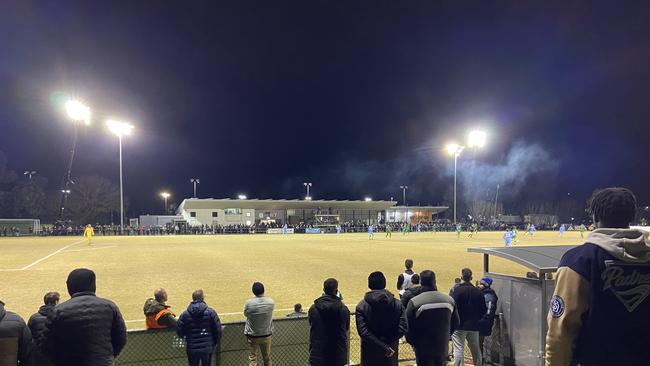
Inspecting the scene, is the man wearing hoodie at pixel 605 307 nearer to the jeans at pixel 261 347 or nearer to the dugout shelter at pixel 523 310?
the dugout shelter at pixel 523 310

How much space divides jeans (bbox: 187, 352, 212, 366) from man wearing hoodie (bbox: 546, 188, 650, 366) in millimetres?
4277

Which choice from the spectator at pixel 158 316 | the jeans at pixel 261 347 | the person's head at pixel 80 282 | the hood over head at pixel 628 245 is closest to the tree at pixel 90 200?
the spectator at pixel 158 316

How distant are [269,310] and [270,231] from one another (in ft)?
188

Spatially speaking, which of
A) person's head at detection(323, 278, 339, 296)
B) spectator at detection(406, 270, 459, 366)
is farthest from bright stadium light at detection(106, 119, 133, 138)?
spectator at detection(406, 270, 459, 366)

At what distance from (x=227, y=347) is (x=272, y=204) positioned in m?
71.2

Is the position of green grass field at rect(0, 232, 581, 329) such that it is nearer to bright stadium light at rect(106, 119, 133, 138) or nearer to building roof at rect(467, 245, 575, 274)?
building roof at rect(467, 245, 575, 274)

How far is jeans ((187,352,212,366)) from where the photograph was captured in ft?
16.8

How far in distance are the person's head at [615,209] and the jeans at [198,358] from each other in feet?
15.2

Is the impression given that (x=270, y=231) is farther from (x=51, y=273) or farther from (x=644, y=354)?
(x=644, y=354)

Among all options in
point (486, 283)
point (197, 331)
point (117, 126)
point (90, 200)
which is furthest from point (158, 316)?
point (90, 200)

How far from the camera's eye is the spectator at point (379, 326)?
175 inches

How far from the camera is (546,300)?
18.3 feet

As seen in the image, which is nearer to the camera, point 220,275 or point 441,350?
point 441,350

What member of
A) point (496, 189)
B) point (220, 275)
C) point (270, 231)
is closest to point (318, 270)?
point (220, 275)
